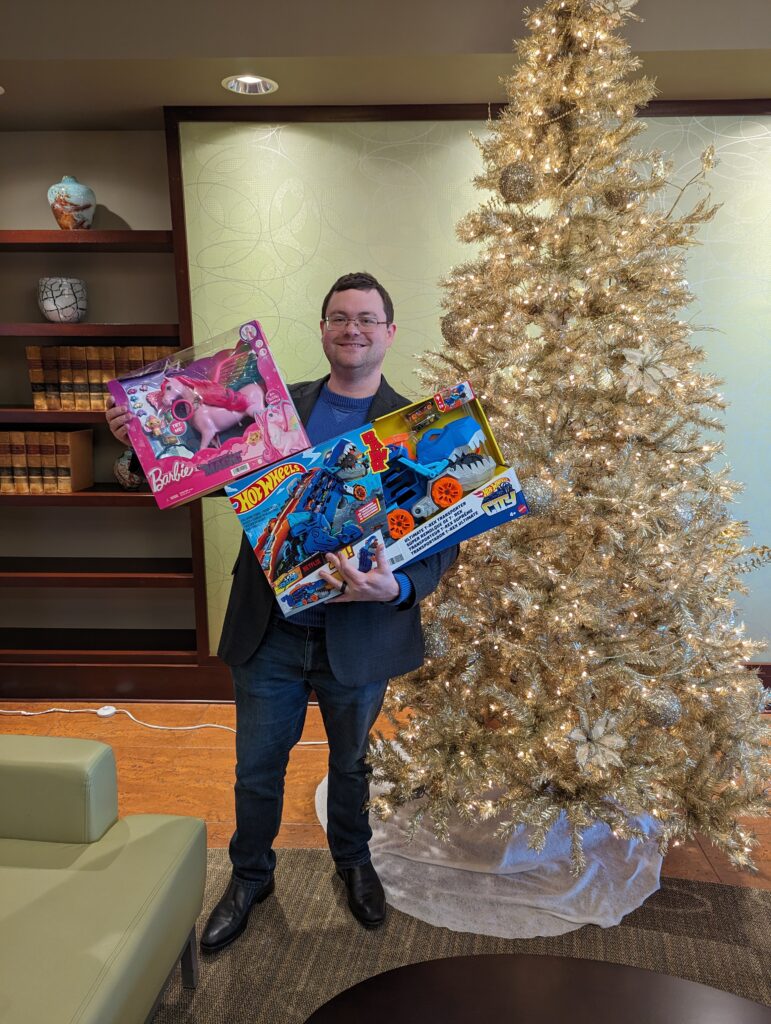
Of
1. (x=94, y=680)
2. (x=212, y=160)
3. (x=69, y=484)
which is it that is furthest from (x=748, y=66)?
(x=94, y=680)

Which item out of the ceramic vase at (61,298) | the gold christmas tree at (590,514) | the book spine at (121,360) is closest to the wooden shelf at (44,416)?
the book spine at (121,360)

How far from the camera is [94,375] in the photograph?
2.93 metres

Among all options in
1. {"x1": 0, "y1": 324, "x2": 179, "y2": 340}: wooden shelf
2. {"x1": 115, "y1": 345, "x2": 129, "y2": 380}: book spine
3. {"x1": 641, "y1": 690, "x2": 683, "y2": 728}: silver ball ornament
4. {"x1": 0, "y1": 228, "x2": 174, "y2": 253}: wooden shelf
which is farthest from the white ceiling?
{"x1": 641, "y1": 690, "x2": 683, "y2": 728}: silver ball ornament

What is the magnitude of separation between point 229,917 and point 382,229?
2.38 m

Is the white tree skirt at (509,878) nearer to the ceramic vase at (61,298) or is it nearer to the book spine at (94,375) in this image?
the book spine at (94,375)

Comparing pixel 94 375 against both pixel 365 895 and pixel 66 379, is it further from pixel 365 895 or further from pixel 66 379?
pixel 365 895

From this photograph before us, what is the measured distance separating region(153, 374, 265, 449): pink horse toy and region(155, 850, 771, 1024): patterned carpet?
1204mm

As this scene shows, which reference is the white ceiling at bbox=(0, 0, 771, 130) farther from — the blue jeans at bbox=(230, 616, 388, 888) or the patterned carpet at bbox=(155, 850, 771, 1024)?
the patterned carpet at bbox=(155, 850, 771, 1024)

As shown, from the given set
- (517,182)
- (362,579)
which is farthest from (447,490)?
(517,182)

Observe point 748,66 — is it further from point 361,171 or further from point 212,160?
point 212,160

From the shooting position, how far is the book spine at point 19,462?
298cm

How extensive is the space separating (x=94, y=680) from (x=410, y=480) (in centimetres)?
228

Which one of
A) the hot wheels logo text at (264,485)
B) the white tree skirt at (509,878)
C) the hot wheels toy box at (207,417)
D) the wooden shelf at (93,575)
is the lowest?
the white tree skirt at (509,878)

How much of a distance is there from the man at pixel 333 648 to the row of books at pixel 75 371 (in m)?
1.55
